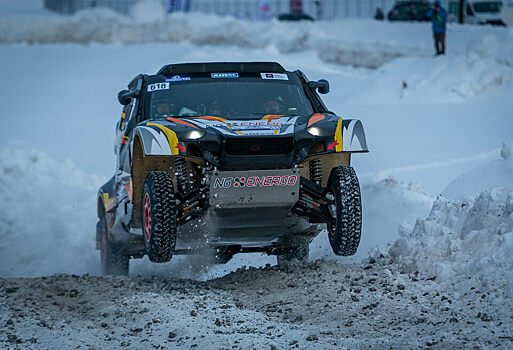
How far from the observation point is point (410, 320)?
5992mm

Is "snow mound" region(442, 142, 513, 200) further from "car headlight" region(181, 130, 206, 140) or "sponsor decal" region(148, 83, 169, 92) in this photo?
"car headlight" region(181, 130, 206, 140)

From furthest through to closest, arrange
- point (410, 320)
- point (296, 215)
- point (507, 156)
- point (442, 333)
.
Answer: point (507, 156) → point (296, 215) → point (410, 320) → point (442, 333)

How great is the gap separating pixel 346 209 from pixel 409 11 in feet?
113

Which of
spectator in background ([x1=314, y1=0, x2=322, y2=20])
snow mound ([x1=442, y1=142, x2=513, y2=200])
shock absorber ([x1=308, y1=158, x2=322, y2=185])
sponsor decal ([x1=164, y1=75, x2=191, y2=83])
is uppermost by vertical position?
sponsor decal ([x1=164, y1=75, x2=191, y2=83])

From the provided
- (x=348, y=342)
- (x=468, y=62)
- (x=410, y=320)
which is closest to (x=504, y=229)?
(x=410, y=320)

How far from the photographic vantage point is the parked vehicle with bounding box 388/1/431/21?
39156 mm

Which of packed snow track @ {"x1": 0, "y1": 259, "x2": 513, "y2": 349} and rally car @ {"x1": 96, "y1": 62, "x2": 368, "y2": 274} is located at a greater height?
rally car @ {"x1": 96, "y1": 62, "x2": 368, "y2": 274}

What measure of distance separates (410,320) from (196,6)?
44.4 m

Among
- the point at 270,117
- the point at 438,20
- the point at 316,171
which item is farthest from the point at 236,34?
the point at 316,171

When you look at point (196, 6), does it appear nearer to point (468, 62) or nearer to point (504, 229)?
point (468, 62)

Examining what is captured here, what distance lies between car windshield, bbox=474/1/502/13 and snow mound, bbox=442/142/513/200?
27.6 meters

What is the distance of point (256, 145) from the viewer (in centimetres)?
675

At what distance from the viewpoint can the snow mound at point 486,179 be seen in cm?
929

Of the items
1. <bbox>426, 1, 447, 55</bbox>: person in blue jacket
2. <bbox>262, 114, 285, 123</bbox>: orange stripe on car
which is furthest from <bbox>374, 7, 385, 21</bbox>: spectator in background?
<bbox>262, 114, 285, 123</bbox>: orange stripe on car
